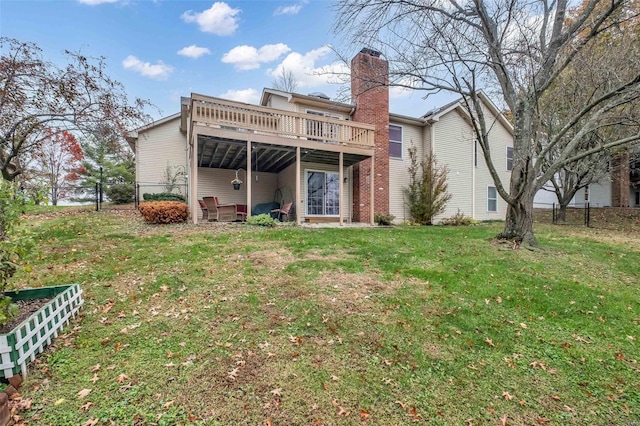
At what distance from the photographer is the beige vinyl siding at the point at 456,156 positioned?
15695mm

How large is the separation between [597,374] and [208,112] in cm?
1064

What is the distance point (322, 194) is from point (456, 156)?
7.73 meters

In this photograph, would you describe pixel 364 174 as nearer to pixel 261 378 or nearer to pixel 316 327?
pixel 316 327

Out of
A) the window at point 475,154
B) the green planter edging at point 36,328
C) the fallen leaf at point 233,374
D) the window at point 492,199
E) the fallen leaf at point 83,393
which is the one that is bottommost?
the fallen leaf at point 233,374

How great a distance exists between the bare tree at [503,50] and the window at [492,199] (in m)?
9.33

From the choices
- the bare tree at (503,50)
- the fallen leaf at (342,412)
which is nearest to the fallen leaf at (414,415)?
the fallen leaf at (342,412)

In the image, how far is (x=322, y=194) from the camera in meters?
14.1

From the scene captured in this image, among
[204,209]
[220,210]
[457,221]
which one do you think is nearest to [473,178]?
[457,221]

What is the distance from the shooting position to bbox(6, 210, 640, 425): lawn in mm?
2664

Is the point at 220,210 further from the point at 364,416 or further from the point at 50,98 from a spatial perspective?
the point at 364,416

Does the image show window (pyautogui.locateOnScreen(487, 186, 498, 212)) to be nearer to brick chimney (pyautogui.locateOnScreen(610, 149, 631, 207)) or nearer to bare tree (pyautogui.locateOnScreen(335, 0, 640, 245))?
brick chimney (pyautogui.locateOnScreen(610, 149, 631, 207))

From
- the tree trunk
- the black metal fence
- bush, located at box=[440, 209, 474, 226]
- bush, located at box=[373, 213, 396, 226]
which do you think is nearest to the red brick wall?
the black metal fence

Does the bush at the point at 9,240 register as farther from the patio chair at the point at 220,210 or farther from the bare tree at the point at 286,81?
the bare tree at the point at 286,81

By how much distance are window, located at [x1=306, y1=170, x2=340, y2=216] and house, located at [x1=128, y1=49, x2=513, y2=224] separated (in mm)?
46
